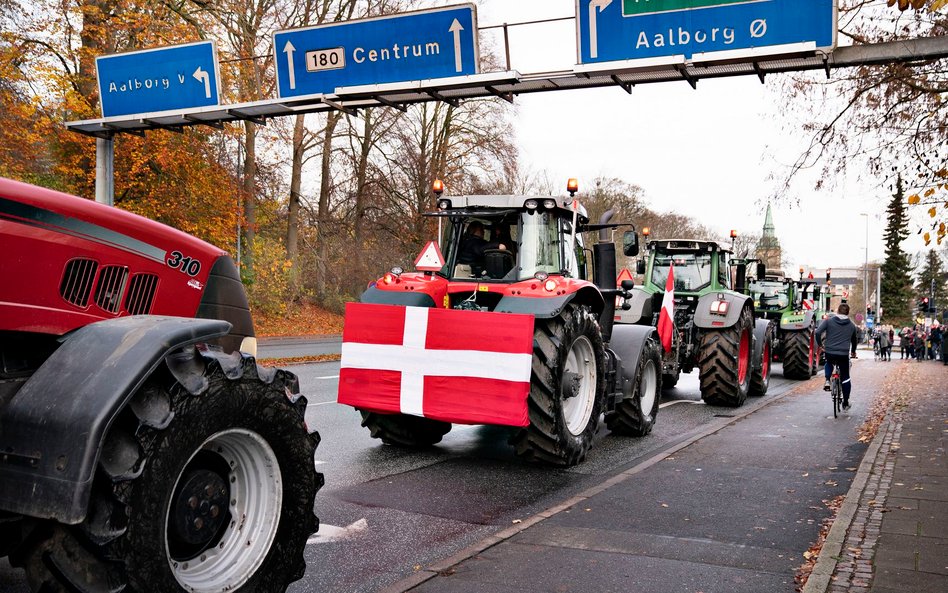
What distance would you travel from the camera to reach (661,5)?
10102 millimetres

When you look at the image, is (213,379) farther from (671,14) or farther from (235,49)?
(235,49)

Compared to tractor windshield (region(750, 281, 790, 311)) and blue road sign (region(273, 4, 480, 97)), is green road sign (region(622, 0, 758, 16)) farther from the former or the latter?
tractor windshield (region(750, 281, 790, 311))

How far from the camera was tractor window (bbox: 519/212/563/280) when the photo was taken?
8.44 m

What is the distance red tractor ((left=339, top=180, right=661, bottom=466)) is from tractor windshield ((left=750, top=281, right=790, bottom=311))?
1361 cm

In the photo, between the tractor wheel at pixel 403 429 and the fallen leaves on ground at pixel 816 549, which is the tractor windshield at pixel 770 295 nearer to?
the tractor wheel at pixel 403 429

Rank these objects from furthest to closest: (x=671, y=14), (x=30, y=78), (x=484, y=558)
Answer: (x=30, y=78) → (x=671, y=14) → (x=484, y=558)

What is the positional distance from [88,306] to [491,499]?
395 cm

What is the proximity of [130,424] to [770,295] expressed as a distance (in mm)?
21213

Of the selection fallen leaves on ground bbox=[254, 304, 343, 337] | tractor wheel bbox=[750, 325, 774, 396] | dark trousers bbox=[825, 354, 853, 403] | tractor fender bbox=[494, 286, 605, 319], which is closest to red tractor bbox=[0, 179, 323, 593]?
tractor fender bbox=[494, 286, 605, 319]

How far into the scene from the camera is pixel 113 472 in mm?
3008

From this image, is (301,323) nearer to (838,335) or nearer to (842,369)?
(838,335)

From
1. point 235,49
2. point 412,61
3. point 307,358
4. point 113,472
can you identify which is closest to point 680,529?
point 113,472

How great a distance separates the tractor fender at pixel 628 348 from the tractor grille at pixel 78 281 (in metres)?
6.73

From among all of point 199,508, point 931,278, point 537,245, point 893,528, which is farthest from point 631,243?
point 931,278
